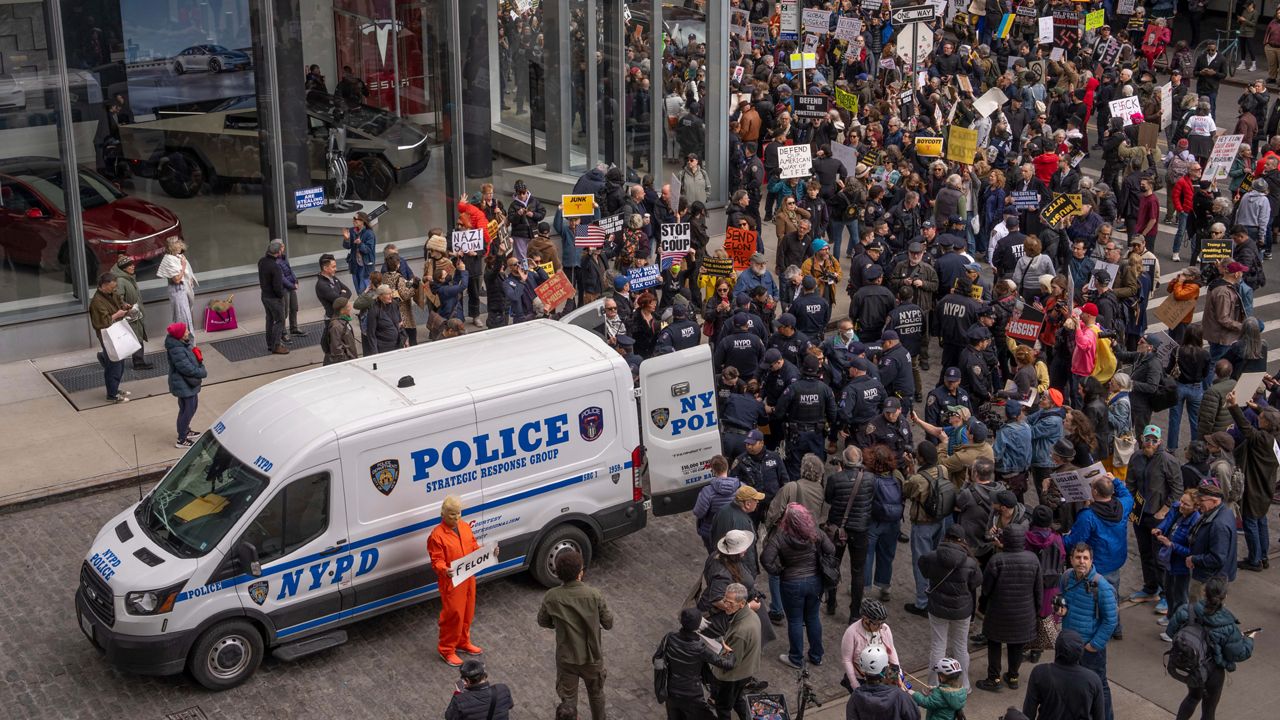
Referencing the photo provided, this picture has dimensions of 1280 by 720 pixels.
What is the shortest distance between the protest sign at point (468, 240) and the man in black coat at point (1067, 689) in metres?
11.4

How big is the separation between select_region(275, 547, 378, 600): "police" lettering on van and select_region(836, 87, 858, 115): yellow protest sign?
55.3 ft

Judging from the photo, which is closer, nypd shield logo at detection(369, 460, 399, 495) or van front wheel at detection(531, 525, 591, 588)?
nypd shield logo at detection(369, 460, 399, 495)

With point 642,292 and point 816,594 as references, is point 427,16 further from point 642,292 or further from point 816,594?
point 816,594

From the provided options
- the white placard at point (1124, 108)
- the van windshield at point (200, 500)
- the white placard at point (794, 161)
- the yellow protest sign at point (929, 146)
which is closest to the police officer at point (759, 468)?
the van windshield at point (200, 500)

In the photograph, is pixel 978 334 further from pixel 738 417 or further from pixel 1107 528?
pixel 1107 528

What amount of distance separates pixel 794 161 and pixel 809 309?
5.71 m

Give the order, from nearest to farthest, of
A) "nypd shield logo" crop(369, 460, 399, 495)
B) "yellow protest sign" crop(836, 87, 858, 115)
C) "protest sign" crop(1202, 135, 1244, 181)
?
Answer: "nypd shield logo" crop(369, 460, 399, 495)
"protest sign" crop(1202, 135, 1244, 181)
"yellow protest sign" crop(836, 87, 858, 115)

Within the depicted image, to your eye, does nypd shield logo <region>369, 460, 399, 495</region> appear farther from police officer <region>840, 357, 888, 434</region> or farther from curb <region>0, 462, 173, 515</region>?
police officer <region>840, 357, 888, 434</region>

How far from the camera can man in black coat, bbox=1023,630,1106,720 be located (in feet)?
31.5

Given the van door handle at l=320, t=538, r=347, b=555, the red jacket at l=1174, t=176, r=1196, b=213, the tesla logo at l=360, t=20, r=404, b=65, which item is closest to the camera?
the van door handle at l=320, t=538, r=347, b=555

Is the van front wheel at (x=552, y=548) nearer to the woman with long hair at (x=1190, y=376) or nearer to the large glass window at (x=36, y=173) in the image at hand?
the woman with long hair at (x=1190, y=376)

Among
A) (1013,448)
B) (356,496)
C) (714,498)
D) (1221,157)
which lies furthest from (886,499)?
(1221,157)

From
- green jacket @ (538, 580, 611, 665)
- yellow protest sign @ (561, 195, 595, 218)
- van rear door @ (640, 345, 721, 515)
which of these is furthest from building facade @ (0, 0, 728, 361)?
green jacket @ (538, 580, 611, 665)

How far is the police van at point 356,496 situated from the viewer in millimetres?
11211
